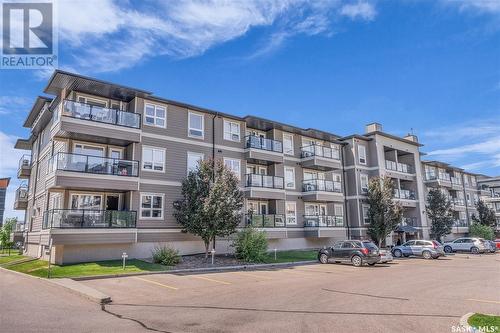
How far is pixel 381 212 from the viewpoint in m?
32.8

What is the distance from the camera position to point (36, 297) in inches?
460

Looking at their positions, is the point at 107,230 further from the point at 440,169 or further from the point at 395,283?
the point at 440,169

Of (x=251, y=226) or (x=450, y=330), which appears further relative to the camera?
(x=251, y=226)

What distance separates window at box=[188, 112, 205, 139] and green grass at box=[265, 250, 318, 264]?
10420 mm

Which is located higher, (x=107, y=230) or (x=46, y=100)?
(x=46, y=100)

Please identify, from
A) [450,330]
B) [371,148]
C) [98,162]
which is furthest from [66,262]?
[371,148]

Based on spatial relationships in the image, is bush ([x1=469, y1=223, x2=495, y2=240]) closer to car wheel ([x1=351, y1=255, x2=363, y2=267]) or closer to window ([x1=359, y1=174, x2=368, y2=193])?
window ([x1=359, y1=174, x2=368, y2=193])

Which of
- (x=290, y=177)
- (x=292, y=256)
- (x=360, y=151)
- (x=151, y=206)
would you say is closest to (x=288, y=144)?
(x=290, y=177)

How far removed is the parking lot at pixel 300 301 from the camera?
8.15m

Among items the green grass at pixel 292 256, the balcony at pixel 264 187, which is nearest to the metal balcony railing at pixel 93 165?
the balcony at pixel 264 187

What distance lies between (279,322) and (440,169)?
5247 centimetres

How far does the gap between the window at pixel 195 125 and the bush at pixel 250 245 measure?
801 centimetres

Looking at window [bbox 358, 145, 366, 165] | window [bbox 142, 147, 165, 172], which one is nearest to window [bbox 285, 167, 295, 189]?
window [bbox 358, 145, 366, 165]

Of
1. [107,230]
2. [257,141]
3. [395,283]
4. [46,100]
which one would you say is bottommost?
[395,283]
